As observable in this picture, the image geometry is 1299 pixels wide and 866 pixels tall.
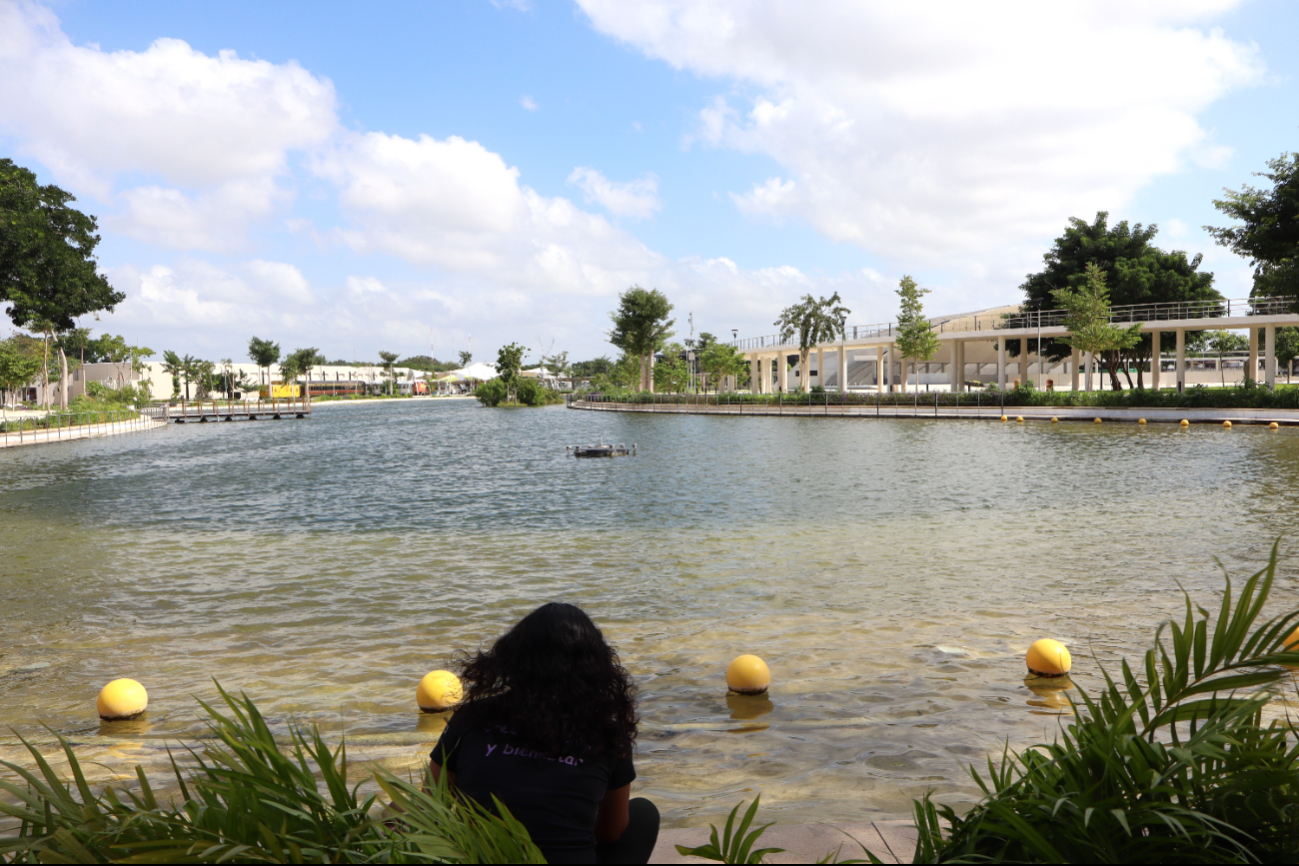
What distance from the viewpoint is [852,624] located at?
9.42 meters

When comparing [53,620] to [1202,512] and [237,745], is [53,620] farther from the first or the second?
[1202,512]

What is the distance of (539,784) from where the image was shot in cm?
270

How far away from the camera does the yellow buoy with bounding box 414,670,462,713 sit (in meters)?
6.75

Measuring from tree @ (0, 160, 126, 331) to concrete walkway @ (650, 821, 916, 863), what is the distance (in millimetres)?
58163

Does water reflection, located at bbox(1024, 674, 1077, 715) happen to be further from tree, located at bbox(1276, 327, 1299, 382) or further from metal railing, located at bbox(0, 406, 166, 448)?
tree, located at bbox(1276, 327, 1299, 382)

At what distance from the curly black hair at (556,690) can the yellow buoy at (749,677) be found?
4.33 metres

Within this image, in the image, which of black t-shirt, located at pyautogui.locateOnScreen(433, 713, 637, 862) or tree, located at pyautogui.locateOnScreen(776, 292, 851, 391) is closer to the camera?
black t-shirt, located at pyautogui.locateOnScreen(433, 713, 637, 862)

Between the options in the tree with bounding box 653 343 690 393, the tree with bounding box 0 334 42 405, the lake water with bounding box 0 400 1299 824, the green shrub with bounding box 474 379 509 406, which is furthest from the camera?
the green shrub with bounding box 474 379 509 406

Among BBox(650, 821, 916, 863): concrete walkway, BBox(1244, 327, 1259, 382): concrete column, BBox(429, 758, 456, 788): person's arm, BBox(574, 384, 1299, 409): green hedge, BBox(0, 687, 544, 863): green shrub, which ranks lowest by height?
BBox(650, 821, 916, 863): concrete walkway

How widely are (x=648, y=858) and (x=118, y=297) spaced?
67.0m

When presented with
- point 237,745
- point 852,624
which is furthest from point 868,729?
point 237,745

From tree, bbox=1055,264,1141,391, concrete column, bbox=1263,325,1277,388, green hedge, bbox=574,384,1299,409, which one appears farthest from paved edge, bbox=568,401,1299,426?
concrete column, bbox=1263,325,1277,388

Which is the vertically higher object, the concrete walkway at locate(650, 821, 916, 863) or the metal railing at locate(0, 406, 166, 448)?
the metal railing at locate(0, 406, 166, 448)

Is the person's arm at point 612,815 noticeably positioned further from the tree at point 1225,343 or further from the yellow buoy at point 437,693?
the tree at point 1225,343
